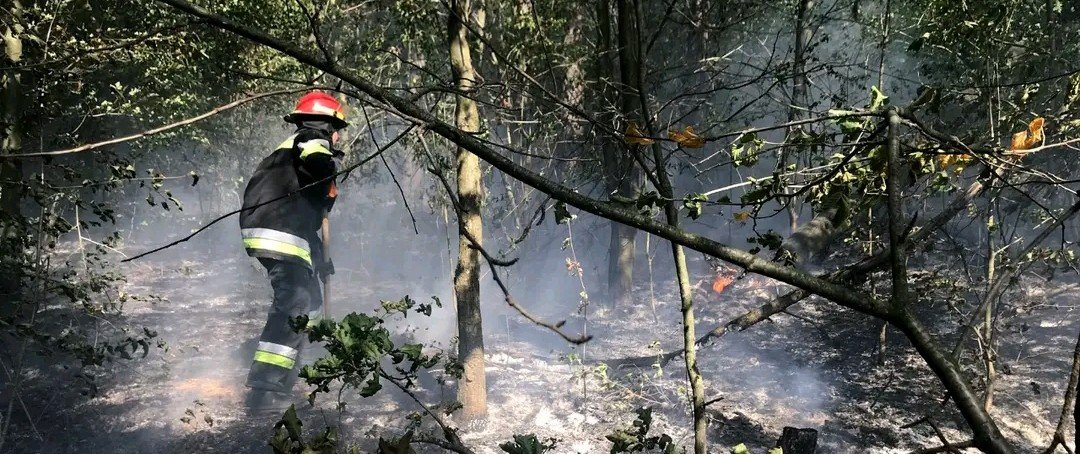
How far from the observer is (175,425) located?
16.8ft

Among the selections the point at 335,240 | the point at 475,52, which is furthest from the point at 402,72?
the point at 335,240

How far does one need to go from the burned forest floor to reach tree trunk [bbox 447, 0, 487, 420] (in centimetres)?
30

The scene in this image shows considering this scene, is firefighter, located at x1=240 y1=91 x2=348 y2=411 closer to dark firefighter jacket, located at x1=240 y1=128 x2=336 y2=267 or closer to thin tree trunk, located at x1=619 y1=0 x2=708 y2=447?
dark firefighter jacket, located at x1=240 y1=128 x2=336 y2=267

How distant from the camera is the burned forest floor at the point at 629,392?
485 cm

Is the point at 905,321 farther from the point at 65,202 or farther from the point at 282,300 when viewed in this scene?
the point at 65,202

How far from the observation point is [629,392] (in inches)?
231

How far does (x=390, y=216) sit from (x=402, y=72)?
45.7ft

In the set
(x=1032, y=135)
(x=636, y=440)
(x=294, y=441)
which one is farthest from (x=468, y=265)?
(x=1032, y=135)

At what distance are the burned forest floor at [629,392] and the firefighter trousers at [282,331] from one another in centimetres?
33

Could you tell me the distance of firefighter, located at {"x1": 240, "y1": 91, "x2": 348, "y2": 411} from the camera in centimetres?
538

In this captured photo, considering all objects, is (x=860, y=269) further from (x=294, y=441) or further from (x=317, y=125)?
(x=317, y=125)

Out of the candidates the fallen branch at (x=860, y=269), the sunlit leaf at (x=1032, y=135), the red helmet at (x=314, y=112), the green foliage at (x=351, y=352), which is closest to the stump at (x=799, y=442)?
the fallen branch at (x=860, y=269)

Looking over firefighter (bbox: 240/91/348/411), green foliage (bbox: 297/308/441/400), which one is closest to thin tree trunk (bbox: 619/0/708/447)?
green foliage (bbox: 297/308/441/400)

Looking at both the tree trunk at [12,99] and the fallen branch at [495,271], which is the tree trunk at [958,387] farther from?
the tree trunk at [12,99]
